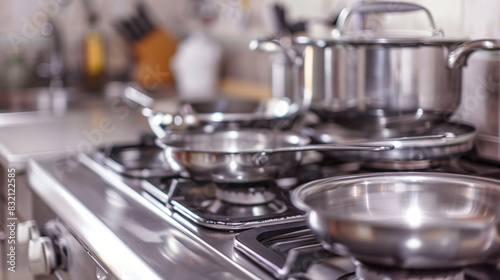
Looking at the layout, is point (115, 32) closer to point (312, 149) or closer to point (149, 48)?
point (149, 48)

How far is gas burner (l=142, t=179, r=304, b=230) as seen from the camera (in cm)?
72

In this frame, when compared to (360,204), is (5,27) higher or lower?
higher

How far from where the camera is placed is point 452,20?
1166 mm

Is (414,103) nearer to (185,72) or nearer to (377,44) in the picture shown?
(377,44)

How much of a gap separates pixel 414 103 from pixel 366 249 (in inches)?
18.3

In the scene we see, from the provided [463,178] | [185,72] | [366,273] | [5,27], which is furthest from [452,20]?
[5,27]

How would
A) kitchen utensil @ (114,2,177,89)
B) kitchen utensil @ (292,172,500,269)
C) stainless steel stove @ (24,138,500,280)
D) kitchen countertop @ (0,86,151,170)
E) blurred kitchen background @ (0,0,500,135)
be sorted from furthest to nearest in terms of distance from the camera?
kitchen utensil @ (114,2,177,89), blurred kitchen background @ (0,0,500,135), kitchen countertop @ (0,86,151,170), stainless steel stove @ (24,138,500,280), kitchen utensil @ (292,172,500,269)

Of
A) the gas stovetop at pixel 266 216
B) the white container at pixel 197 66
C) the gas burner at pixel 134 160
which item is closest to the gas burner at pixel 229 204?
the gas stovetop at pixel 266 216

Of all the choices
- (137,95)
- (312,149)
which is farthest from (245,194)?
(137,95)

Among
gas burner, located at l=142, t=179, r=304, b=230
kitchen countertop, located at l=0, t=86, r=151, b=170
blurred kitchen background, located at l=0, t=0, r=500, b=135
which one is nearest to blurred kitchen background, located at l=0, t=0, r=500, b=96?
blurred kitchen background, located at l=0, t=0, r=500, b=135

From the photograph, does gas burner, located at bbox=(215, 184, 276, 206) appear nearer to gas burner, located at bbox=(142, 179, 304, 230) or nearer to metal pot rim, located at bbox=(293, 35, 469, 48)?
gas burner, located at bbox=(142, 179, 304, 230)

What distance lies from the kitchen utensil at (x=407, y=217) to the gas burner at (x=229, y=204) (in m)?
0.12

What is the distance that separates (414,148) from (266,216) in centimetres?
24

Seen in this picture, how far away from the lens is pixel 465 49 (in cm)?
82
